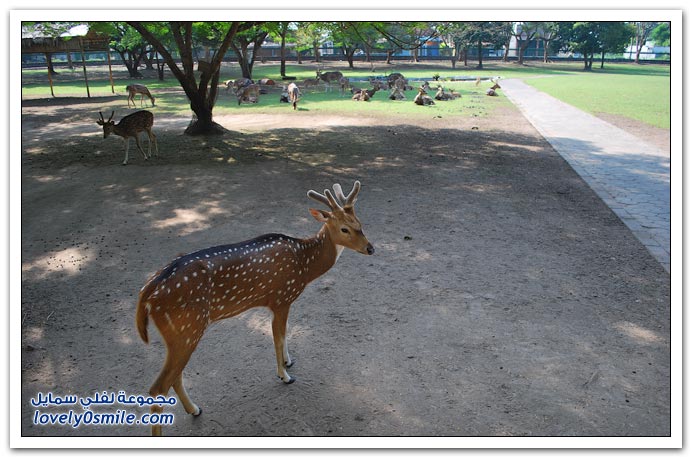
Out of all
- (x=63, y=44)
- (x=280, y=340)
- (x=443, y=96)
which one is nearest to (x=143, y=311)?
(x=280, y=340)

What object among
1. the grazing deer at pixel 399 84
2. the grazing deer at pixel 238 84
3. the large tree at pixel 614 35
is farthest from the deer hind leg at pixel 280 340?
the large tree at pixel 614 35

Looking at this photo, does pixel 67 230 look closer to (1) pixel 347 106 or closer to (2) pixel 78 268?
(2) pixel 78 268

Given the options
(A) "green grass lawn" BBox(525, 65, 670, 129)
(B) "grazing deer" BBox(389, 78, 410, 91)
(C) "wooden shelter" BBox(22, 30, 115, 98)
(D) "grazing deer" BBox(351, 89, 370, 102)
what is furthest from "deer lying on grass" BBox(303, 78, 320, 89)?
(A) "green grass lawn" BBox(525, 65, 670, 129)

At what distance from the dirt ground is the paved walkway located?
0.40 m

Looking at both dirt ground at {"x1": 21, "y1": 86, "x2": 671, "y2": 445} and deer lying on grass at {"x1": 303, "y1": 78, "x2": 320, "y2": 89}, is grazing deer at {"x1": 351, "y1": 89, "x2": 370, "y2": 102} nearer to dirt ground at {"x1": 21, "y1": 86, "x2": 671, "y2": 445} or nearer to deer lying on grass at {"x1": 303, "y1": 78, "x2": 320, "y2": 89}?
deer lying on grass at {"x1": 303, "y1": 78, "x2": 320, "y2": 89}

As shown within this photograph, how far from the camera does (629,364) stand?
4965 mm

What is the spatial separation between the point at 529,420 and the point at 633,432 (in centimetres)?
79

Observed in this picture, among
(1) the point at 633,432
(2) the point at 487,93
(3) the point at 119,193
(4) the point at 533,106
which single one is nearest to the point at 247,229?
(3) the point at 119,193

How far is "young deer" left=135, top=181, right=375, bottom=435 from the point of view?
146 inches

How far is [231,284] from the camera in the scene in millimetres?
4066

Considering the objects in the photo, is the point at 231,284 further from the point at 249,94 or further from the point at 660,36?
the point at 660,36

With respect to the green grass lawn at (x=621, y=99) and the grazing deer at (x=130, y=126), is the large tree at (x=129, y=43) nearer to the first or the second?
the grazing deer at (x=130, y=126)

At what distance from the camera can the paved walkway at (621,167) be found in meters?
8.71

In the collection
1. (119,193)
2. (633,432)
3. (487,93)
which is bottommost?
(633,432)
